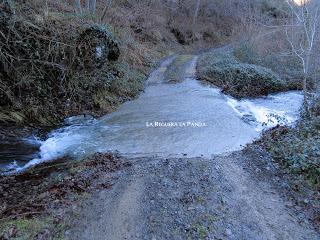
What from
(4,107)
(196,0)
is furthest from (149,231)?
(196,0)

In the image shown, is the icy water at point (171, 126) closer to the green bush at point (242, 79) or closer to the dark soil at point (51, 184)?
the dark soil at point (51, 184)

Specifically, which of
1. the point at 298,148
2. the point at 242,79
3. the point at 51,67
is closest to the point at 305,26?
the point at 298,148

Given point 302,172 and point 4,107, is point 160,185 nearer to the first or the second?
point 302,172

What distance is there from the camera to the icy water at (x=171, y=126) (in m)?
7.81

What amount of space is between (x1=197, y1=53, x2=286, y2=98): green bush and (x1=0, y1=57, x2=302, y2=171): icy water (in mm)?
866

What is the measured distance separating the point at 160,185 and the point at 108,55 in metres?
7.87

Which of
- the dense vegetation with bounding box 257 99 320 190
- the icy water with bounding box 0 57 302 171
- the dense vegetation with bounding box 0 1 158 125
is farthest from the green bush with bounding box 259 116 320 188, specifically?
the dense vegetation with bounding box 0 1 158 125

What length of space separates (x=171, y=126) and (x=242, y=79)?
725cm

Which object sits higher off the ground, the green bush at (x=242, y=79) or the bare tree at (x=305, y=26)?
the bare tree at (x=305, y=26)

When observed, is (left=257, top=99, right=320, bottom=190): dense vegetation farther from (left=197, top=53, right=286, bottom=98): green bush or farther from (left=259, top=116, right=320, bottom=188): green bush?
(left=197, top=53, right=286, bottom=98): green bush

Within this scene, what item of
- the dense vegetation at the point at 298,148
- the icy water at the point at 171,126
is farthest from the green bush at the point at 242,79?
the dense vegetation at the point at 298,148

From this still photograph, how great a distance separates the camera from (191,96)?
13.4 metres

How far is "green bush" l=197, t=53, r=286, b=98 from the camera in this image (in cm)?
1489

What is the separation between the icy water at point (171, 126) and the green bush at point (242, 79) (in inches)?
34.1
